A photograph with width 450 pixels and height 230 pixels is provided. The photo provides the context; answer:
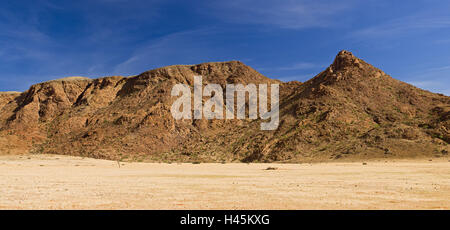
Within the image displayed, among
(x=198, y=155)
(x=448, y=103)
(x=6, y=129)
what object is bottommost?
(x=198, y=155)

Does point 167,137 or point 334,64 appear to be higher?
point 334,64

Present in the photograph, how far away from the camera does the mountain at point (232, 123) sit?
158 ft

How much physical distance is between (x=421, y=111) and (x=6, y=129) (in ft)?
277

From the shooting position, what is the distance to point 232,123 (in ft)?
235

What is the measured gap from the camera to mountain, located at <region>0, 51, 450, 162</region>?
48.1 metres

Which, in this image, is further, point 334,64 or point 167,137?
point 334,64

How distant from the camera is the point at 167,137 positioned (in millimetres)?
63781
